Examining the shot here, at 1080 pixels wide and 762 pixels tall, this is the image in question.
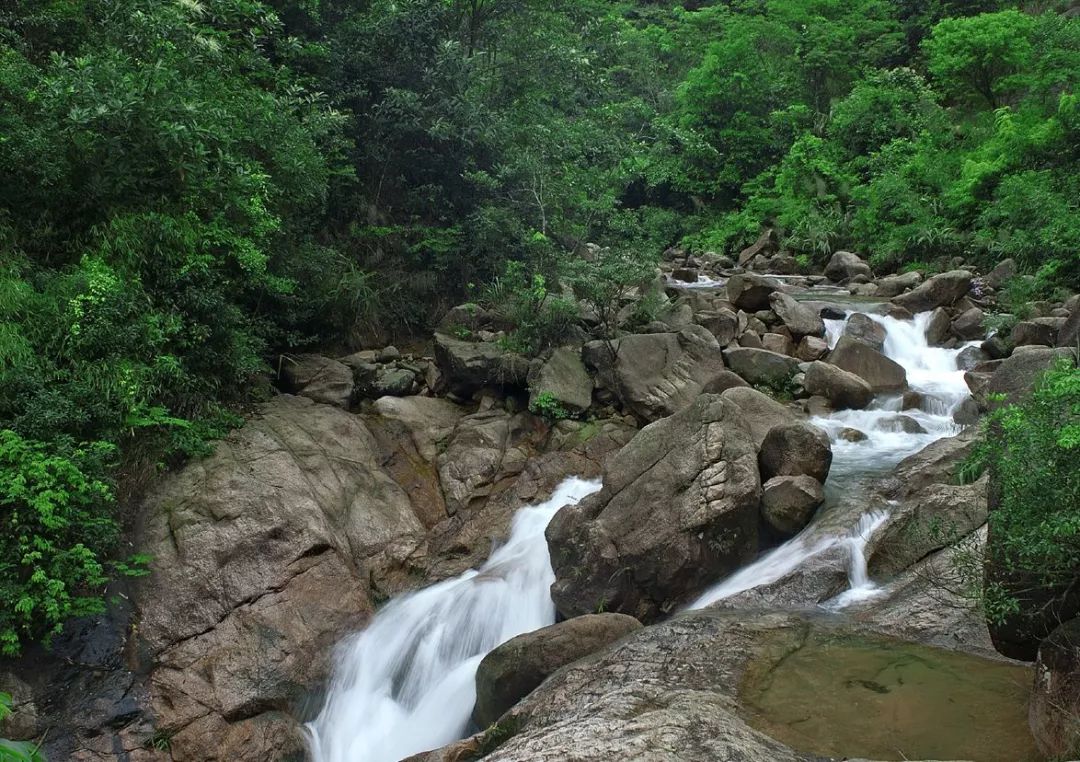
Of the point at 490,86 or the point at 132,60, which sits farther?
the point at 490,86

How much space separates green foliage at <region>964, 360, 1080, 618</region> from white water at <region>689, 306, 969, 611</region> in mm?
2488

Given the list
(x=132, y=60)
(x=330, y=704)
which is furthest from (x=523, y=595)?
(x=132, y=60)

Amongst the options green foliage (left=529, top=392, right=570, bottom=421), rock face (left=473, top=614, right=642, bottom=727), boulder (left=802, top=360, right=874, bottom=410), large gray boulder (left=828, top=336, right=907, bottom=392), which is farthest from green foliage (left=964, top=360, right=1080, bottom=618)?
large gray boulder (left=828, top=336, right=907, bottom=392)

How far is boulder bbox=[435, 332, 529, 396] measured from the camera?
12.5 metres

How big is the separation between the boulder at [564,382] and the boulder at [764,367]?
294cm

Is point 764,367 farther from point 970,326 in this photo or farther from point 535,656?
point 535,656

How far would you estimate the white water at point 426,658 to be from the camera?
802 cm

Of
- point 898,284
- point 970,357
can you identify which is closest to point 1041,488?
point 970,357

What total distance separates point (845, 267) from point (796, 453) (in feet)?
49.1

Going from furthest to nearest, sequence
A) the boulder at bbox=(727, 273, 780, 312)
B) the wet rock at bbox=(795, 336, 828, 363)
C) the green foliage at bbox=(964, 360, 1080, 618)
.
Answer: the boulder at bbox=(727, 273, 780, 312) < the wet rock at bbox=(795, 336, 828, 363) < the green foliage at bbox=(964, 360, 1080, 618)

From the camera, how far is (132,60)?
33.7ft

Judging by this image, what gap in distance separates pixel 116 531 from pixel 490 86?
12088 millimetres

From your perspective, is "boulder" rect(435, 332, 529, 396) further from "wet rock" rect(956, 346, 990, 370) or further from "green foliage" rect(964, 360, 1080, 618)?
"wet rock" rect(956, 346, 990, 370)

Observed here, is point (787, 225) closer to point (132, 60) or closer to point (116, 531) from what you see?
point (132, 60)
